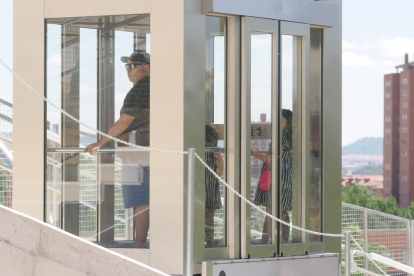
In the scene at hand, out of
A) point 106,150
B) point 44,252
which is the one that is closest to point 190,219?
point 106,150

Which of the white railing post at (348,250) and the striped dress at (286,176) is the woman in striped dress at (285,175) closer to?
the striped dress at (286,176)

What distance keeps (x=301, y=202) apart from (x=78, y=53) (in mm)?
2085

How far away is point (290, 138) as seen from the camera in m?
6.13

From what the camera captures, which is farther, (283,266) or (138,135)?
(283,266)

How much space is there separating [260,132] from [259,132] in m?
0.01

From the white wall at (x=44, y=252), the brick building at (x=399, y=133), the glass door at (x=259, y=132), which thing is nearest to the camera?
the white wall at (x=44, y=252)

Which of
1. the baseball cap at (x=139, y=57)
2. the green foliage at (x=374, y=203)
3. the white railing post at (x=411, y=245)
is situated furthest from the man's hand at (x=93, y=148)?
the green foliage at (x=374, y=203)

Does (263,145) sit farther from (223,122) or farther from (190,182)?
(190,182)

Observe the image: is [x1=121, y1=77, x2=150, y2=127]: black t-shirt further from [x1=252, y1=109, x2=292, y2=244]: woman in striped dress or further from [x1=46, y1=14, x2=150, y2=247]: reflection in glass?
[x1=252, y1=109, x2=292, y2=244]: woman in striped dress

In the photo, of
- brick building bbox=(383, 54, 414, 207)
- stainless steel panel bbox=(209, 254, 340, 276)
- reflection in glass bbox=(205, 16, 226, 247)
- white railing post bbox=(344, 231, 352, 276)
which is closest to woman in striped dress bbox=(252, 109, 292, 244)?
stainless steel panel bbox=(209, 254, 340, 276)

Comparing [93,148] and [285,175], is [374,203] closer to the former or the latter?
[285,175]

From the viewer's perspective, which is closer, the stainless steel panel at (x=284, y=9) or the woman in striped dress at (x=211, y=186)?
the stainless steel panel at (x=284, y=9)

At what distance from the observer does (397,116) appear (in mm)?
124688

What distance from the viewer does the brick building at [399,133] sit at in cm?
11632
